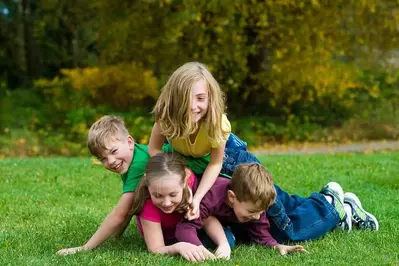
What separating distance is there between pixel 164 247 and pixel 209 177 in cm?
55

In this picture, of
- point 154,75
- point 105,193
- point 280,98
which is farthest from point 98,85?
point 105,193

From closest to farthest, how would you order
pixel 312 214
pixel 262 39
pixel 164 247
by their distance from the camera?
pixel 164 247 → pixel 312 214 → pixel 262 39

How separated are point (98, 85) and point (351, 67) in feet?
19.0

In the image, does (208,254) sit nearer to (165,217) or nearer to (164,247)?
(164,247)

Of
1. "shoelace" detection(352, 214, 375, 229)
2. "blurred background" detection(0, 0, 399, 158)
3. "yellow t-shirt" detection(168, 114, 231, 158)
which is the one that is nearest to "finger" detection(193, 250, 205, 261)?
"yellow t-shirt" detection(168, 114, 231, 158)

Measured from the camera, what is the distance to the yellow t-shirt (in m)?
5.21

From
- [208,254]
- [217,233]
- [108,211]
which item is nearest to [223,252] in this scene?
[208,254]

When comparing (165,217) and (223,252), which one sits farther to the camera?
(165,217)

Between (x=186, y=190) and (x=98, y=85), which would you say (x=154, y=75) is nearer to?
(x=98, y=85)

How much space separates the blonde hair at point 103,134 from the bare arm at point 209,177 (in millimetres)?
610

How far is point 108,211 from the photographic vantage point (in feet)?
23.3

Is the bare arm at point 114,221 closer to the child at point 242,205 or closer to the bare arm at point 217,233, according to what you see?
the child at point 242,205

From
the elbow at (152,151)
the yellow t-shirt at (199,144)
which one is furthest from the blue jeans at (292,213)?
the elbow at (152,151)

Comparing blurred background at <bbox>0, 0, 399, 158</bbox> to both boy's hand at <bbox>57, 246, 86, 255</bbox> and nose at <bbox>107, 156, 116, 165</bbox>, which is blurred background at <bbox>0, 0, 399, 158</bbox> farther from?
boy's hand at <bbox>57, 246, 86, 255</bbox>
